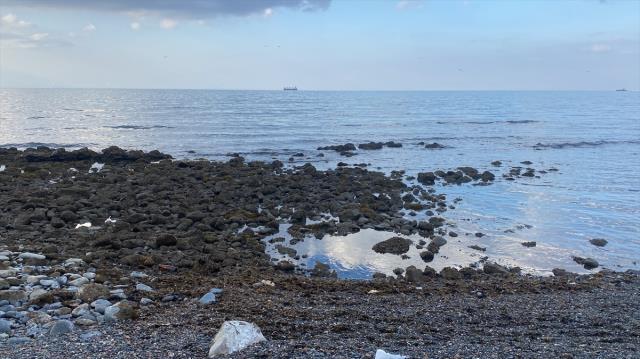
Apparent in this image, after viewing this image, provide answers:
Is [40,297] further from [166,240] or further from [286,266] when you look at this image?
[286,266]

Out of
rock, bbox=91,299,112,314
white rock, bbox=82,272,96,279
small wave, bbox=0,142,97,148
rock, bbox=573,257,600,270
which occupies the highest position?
rock, bbox=91,299,112,314

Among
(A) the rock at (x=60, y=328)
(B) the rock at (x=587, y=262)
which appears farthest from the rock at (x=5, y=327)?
(B) the rock at (x=587, y=262)

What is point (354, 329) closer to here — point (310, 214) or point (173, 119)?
point (310, 214)

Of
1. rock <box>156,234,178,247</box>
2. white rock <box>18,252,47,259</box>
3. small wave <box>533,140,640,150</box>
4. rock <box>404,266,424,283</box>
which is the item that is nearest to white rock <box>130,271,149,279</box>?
white rock <box>18,252,47,259</box>

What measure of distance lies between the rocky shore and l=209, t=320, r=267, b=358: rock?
0.38 feet

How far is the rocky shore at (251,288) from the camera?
6.68 meters

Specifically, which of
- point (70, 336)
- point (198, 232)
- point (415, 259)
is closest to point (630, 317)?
point (415, 259)

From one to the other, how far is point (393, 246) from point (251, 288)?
4.97 metres

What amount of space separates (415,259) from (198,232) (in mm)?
5421

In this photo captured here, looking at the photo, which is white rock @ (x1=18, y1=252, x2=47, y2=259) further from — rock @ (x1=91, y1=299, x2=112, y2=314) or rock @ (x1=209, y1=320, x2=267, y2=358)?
rock @ (x1=209, y1=320, x2=267, y2=358)

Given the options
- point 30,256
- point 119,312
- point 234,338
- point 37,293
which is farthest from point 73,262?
point 234,338

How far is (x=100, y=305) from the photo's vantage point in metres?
7.70

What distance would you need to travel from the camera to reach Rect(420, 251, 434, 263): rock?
12.7 meters

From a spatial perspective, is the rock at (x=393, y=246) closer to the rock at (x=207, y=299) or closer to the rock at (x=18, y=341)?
the rock at (x=207, y=299)
